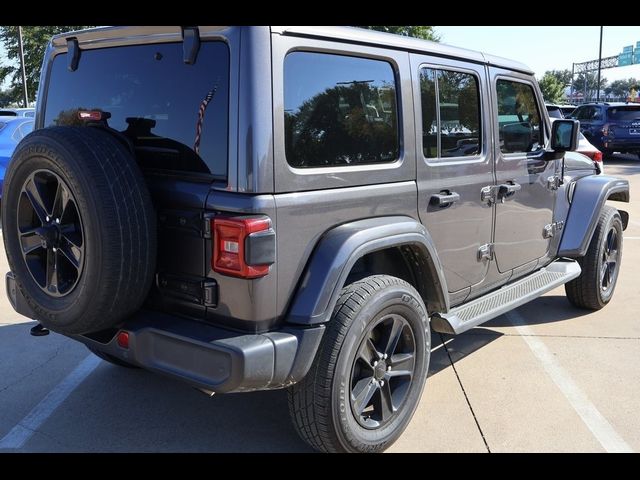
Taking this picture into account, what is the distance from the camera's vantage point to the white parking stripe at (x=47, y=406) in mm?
3174

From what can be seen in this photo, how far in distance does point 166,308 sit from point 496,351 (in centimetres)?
254

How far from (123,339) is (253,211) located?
33.2 inches

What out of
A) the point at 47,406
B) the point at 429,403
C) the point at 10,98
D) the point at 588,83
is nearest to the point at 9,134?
the point at 47,406

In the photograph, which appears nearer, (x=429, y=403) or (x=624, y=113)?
(x=429, y=403)

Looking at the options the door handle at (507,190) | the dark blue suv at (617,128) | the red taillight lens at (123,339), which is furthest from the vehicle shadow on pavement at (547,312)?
the dark blue suv at (617,128)

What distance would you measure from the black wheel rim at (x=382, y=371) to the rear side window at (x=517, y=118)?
1530mm

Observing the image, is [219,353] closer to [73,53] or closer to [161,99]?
[161,99]

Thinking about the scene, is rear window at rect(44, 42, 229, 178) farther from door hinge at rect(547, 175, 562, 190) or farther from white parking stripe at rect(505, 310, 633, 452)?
door hinge at rect(547, 175, 562, 190)

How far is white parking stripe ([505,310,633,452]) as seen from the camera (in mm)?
3145

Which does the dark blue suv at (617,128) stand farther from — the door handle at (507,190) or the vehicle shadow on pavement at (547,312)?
the door handle at (507,190)

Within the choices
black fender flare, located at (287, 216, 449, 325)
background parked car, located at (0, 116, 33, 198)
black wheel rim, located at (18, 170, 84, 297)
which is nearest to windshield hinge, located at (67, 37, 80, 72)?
black wheel rim, located at (18, 170, 84, 297)

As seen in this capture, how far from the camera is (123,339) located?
105 inches
